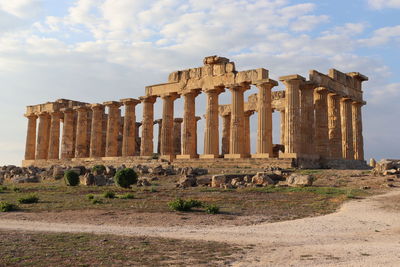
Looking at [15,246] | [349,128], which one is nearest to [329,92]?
[349,128]

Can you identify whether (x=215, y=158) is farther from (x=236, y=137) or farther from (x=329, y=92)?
(x=329, y=92)

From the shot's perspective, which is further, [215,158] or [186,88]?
[186,88]

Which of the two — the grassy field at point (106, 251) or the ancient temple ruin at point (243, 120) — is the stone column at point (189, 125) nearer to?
the ancient temple ruin at point (243, 120)

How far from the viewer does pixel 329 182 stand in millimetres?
26422

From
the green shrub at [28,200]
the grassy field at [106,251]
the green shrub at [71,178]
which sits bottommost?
the grassy field at [106,251]

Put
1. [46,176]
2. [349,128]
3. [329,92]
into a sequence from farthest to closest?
[349,128]
[329,92]
[46,176]

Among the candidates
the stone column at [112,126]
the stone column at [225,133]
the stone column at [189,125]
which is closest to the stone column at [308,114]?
the stone column at [189,125]

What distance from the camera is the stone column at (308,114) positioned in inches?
1475

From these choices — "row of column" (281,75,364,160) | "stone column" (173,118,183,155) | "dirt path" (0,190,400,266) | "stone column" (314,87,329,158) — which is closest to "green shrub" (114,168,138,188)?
"dirt path" (0,190,400,266)

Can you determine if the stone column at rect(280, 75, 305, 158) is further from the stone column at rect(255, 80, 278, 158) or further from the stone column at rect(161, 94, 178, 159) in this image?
the stone column at rect(161, 94, 178, 159)

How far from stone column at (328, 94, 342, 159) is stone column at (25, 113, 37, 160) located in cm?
3969

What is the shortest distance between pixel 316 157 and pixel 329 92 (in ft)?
24.5

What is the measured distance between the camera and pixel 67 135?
5522cm

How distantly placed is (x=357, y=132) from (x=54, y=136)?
122 ft
